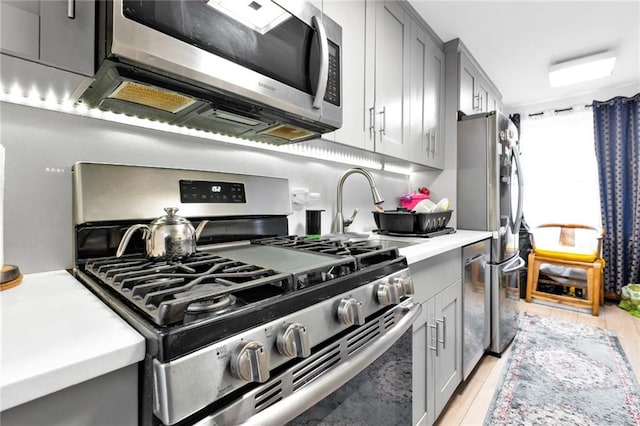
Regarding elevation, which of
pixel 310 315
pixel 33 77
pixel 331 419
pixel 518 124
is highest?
pixel 518 124

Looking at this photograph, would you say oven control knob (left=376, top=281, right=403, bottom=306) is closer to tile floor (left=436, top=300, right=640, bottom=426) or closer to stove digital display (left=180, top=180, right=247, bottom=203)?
stove digital display (left=180, top=180, right=247, bottom=203)

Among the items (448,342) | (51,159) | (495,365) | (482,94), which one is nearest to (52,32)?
(51,159)

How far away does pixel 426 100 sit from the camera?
83.8 inches

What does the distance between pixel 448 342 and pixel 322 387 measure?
112 centimetres


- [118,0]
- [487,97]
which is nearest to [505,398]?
[118,0]

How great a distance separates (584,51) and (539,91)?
913mm

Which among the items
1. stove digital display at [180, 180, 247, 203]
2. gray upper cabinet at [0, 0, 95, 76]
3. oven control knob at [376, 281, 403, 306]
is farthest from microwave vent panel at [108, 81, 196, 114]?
oven control knob at [376, 281, 403, 306]

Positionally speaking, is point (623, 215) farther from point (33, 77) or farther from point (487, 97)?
point (33, 77)

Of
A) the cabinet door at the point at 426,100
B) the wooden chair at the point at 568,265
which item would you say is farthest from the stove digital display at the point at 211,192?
the wooden chair at the point at 568,265

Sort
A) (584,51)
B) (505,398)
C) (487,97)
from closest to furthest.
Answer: (505,398), (584,51), (487,97)

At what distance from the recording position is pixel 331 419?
0.66m

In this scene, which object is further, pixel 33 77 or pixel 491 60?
pixel 491 60

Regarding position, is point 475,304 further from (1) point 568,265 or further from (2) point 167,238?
(1) point 568,265

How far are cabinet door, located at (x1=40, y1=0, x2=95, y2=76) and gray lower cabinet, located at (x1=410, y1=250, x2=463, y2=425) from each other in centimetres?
114
